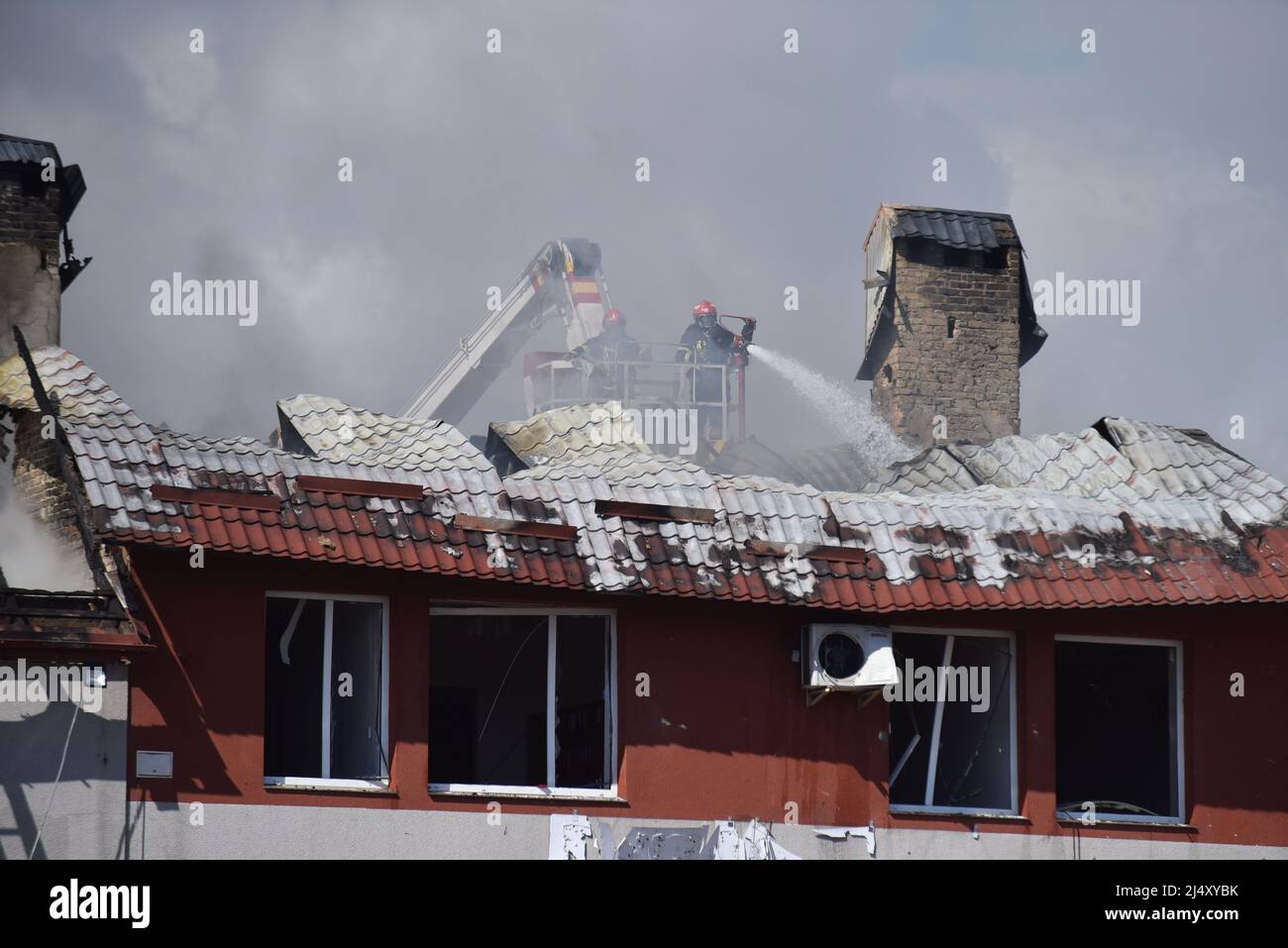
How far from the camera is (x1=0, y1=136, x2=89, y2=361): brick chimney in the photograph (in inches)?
834

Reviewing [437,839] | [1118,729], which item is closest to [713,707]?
[437,839]

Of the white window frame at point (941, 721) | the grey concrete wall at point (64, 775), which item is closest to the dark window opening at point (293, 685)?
the grey concrete wall at point (64, 775)

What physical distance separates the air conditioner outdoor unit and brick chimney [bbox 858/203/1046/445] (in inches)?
397

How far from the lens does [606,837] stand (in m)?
14.7

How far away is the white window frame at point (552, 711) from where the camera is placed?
14750mm

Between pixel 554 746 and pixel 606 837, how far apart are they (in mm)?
861

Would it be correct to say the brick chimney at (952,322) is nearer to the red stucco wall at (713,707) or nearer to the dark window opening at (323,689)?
the red stucco wall at (713,707)

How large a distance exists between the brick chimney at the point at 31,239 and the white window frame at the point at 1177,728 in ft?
39.8

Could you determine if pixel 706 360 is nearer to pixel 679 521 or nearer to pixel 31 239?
pixel 31 239

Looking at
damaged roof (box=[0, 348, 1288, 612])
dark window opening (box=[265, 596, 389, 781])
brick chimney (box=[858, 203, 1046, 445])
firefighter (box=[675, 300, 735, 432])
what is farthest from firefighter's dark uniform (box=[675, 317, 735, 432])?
dark window opening (box=[265, 596, 389, 781])

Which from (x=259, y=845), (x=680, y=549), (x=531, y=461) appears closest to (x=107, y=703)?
(x=259, y=845)

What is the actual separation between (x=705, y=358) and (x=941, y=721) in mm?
13734

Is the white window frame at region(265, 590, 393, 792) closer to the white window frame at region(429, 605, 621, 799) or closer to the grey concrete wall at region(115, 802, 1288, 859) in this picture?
the grey concrete wall at region(115, 802, 1288, 859)

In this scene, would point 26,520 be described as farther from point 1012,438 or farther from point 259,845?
point 1012,438
